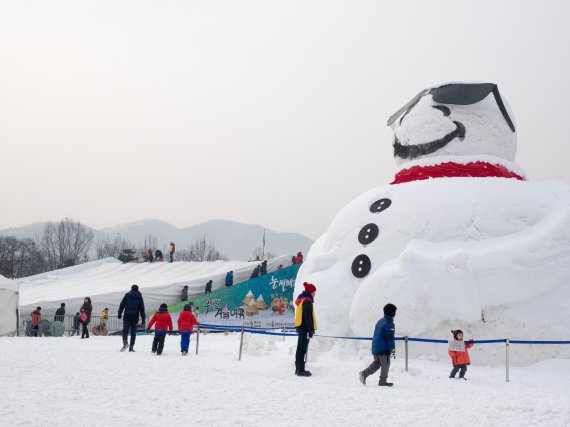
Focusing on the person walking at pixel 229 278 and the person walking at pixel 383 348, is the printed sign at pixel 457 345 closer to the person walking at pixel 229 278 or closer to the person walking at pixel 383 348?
the person walking at pixel 383 348

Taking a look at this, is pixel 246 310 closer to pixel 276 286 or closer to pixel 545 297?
pixel 276 286

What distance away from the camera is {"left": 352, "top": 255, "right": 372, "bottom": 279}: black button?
33.0 ft

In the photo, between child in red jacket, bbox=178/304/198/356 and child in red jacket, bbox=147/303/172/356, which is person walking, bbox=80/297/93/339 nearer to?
child in red jacket, bbox=147/303/172/356

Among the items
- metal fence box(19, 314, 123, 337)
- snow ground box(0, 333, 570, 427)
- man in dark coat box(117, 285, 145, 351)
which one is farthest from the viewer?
metal fence box(19, 314, 123, 337)

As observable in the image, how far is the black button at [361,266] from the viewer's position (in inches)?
396

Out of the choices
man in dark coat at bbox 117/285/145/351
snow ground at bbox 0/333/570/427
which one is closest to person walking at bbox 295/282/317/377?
snow ground at bbox 0/333/570/427

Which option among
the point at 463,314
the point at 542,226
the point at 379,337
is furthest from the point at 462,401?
the point at 542,226

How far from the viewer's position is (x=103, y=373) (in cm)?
743

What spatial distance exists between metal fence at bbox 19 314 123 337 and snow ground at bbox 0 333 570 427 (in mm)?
8706

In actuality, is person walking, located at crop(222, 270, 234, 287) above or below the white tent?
above

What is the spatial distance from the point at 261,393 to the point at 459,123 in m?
7.48

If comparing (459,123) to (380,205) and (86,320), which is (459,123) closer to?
(380,205)

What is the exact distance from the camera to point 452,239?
961cm

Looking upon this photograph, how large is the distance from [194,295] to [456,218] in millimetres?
15679
